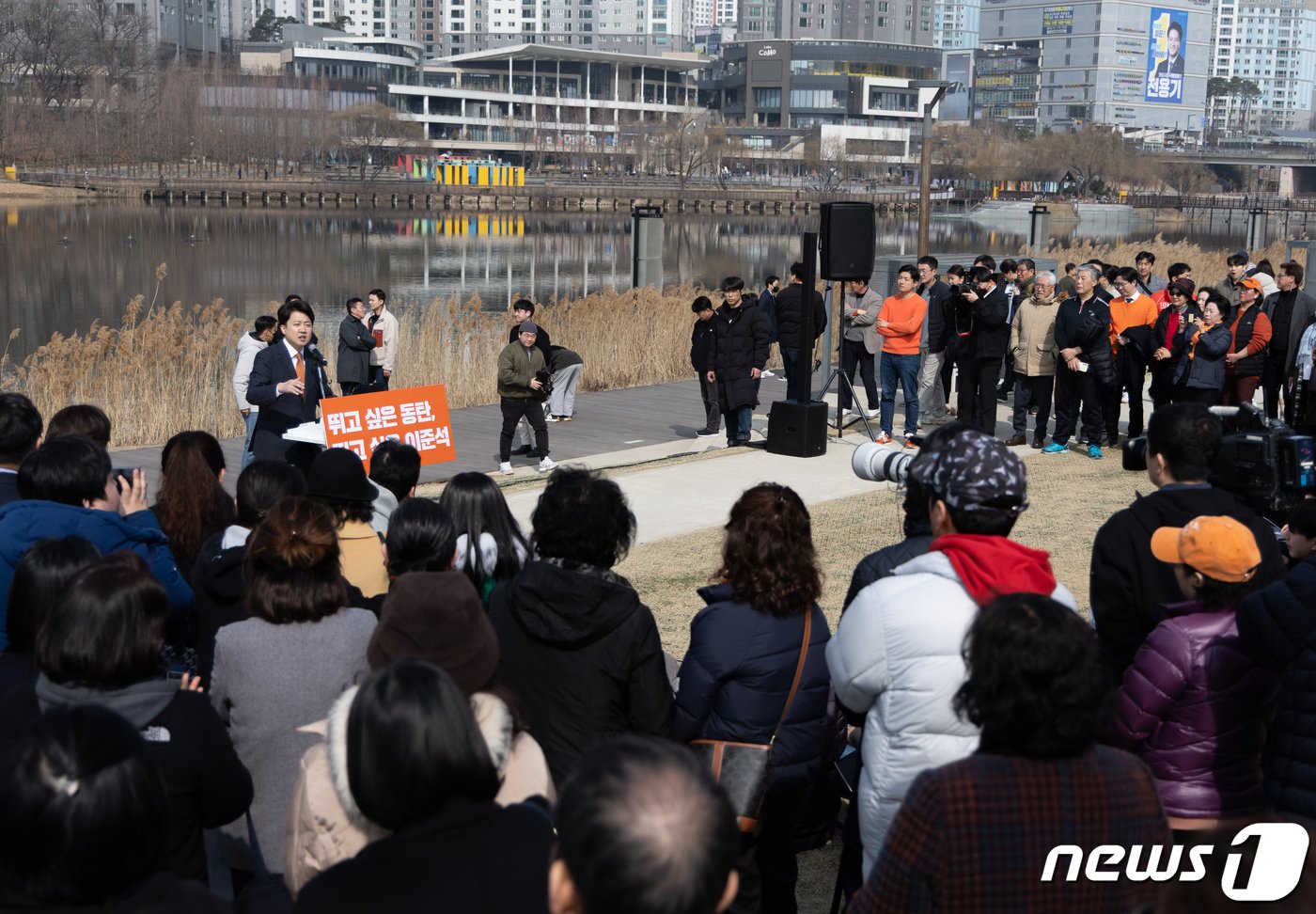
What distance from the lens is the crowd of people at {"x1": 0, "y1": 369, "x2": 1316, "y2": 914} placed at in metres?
2.23

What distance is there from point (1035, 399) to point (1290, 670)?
9.75 metres

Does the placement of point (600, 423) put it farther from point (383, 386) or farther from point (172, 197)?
point (172, 197)

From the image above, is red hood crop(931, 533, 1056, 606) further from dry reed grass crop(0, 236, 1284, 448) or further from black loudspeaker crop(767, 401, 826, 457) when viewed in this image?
dry reed grass crop(0, 236, 1284, 448)

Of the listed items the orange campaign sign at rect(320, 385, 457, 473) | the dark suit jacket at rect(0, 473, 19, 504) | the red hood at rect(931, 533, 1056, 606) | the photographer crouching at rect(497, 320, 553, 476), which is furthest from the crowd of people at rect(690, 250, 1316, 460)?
the red hood at rect(931, 533, 1056, 606)

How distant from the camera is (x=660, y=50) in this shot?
621 ft

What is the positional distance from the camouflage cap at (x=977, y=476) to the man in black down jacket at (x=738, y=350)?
346 inches

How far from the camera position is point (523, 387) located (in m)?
11.3

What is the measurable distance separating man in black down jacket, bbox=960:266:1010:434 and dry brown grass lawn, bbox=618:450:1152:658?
0.76 metres

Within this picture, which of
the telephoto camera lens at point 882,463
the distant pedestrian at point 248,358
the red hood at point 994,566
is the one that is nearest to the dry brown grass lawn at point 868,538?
the telephoto camera lens at point 882,463

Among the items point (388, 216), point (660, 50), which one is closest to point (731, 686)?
point (388, 216)

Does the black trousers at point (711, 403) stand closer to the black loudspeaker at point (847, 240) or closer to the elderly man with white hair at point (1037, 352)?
the black loudspeaker at point (847, 240)

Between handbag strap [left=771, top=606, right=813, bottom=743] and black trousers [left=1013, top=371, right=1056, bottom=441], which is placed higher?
handbag strap [left=771, top=606, right=813, bottom=743]

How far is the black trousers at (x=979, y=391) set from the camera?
12.3 metres

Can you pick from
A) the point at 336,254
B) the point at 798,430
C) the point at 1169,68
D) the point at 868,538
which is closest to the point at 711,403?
the point at 798,430
